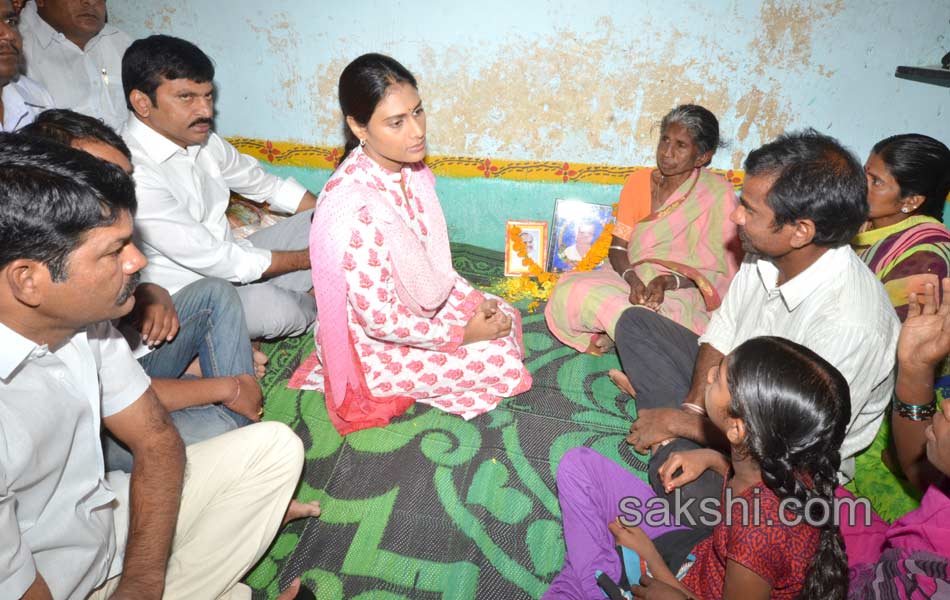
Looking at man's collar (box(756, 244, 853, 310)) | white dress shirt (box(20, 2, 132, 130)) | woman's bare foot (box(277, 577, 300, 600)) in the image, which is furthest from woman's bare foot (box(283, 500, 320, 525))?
white dress shirt (box(20, 2, 132, 130))

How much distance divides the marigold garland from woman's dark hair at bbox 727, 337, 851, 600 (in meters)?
2.40

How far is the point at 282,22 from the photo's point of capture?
13.0 ft

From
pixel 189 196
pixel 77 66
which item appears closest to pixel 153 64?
pixel 189 196

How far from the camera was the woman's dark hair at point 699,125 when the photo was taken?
3.36 m

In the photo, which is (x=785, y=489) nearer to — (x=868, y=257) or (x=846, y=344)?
(x=846, y=344)

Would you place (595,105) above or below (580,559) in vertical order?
above

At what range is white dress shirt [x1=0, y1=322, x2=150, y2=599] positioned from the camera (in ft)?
4.72

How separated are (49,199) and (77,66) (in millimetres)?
3128

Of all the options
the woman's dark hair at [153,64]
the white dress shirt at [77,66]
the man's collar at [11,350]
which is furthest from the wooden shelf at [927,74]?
the white dress shirt at [77,66]

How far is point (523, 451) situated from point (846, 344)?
146cm

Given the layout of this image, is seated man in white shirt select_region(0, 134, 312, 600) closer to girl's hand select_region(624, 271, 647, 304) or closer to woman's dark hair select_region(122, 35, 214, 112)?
woman's dark hair select_region(122, 35, 214, 112)

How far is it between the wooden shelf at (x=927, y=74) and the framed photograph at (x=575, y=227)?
1.95 m

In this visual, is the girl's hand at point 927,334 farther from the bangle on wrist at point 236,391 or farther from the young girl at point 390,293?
the bangle on wrist at point 236,391

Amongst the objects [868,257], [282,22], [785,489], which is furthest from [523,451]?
[282,22]
